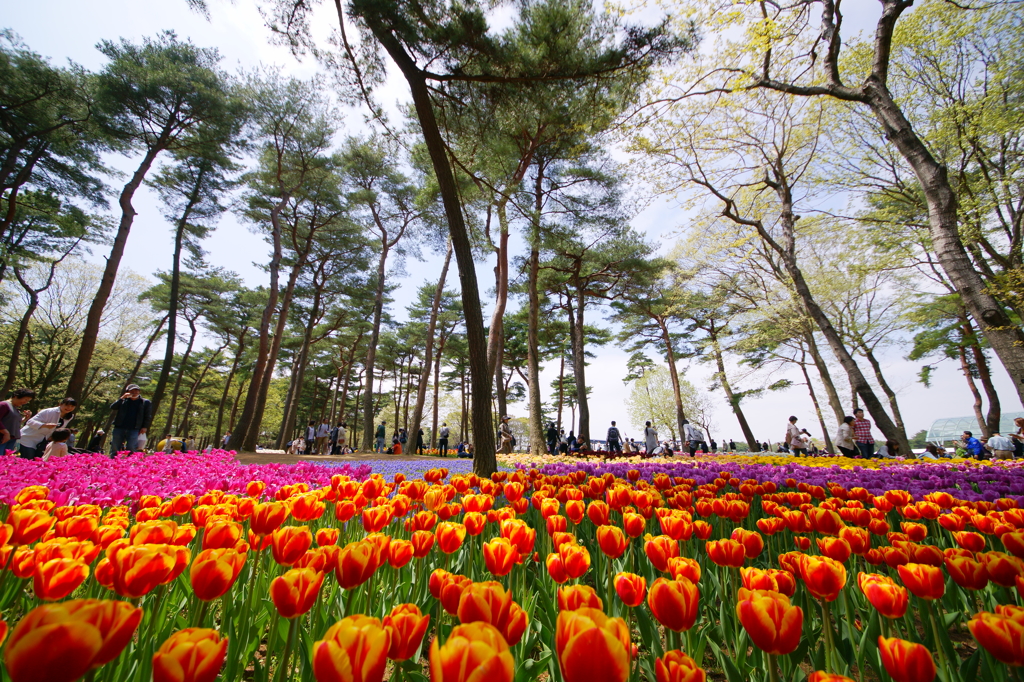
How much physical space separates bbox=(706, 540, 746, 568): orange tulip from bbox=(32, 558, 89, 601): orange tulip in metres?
1.67

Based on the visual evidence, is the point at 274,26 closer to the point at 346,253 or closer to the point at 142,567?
the point at 142,567

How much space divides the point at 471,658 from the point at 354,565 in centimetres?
65

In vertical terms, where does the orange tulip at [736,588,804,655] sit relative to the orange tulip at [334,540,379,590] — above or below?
below

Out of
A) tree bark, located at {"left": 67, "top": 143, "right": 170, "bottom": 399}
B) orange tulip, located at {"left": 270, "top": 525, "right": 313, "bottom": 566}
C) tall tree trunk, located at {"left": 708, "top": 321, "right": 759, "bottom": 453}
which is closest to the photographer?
orange tulip, located at {"left": 270, "top": 525, "right": 313, "bottom": 566}

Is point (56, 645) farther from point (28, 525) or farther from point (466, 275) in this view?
point (466, 275)

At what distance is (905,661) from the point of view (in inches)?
28.2

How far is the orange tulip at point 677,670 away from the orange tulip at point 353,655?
0.45m

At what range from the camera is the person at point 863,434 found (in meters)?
10.6

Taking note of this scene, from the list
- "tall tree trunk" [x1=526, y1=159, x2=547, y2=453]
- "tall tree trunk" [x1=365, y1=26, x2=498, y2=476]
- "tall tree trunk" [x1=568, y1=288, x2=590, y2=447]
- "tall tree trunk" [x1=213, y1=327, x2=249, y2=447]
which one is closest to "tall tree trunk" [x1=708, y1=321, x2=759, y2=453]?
"tall tree trunk" [x1=568, y1=288, x2=590, y2=447]

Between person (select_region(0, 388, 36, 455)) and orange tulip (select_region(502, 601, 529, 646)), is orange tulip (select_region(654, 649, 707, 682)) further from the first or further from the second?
person (select_region(0, 388, 36, 455))

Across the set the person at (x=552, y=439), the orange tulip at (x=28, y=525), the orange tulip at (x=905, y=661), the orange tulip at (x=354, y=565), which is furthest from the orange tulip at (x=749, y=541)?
the person at (x=552, y=439)

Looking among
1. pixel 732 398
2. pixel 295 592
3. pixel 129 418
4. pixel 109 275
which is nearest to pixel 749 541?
pixel 295 592

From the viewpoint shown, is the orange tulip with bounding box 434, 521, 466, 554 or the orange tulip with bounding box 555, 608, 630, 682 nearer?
the orange tulip with bounding box 555, 608, 630, 682

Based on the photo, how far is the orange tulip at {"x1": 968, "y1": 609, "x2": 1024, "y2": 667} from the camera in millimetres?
790
